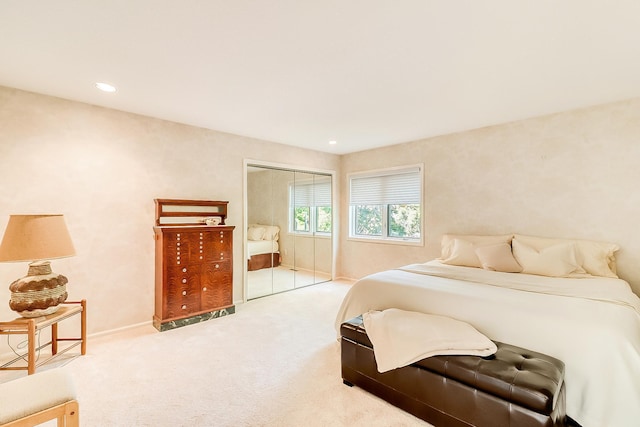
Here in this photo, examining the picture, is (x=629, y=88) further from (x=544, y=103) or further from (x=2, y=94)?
(x=2, y=94)

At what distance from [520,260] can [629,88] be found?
1.86 m

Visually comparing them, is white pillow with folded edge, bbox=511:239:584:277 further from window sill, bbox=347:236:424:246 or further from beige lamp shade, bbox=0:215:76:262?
beige lamp shade, bbox=0:215:76:262

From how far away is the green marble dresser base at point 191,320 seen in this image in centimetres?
314

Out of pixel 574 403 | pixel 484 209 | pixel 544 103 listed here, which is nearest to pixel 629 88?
pixel 544 103

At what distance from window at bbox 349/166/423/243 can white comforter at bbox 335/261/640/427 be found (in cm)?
190

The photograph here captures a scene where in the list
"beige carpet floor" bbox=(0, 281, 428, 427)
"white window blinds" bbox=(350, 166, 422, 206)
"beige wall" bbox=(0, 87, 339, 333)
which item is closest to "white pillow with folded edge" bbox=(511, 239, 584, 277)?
"white window blinds" bbox=(350, 166, 422, 206)

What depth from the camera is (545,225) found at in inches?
130

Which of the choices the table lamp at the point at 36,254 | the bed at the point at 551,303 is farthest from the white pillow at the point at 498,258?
the table lamp at the point at 36,254

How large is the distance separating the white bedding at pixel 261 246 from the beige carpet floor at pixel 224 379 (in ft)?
3.86

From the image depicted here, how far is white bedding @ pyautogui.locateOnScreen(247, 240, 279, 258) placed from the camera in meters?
4.26

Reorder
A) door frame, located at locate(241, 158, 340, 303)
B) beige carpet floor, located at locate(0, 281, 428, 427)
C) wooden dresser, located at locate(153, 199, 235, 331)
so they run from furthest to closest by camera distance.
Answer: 1. door frame, located at locate(241, 158, 340, 303)
2. wooden dresser, located at locate(153, 199, 235, 331)
3. beige carpet floor, located at locate(0, 281, 428, 427)

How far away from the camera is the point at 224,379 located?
2221 millimetres

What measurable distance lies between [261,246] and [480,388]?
3.44 metres

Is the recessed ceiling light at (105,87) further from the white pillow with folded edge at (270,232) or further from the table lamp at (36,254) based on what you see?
the white pillow with folded edge at (270,232)
